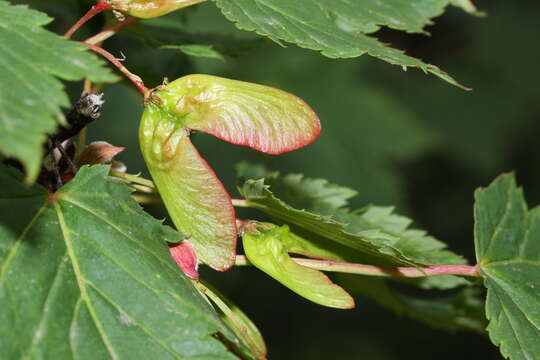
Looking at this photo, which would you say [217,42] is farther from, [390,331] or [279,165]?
[390,331]

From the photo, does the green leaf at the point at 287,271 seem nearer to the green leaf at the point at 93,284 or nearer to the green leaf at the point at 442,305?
the green leaf at the point at 93,284

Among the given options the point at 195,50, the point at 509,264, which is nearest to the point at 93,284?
the point at 195,50

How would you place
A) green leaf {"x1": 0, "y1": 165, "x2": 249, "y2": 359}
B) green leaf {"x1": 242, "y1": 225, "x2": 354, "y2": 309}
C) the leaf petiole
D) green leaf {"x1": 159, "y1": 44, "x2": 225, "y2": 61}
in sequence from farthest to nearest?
green leaf {"x1": 159, "y1": 44, "x2": 225, "y2": 61}, the leaf petiole, green leaf {"x1": 242, "y1": 225, "x2": 354, "y2": 309}, green leaf {"x1": 0, "y1": 165, "x2": 249, "y2": 359}

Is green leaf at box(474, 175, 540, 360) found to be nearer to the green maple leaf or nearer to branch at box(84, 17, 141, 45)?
the green maple leaf

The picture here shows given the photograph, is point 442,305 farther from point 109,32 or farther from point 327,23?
point 109,32

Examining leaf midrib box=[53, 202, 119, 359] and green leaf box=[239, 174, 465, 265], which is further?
green leaf box=[239, 174, 465, 265]

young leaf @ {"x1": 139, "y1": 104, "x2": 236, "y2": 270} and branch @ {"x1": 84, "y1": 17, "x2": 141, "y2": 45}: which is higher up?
branch @ {"x1": 84, "y1": 17, "x2": 141, "y2": 45}

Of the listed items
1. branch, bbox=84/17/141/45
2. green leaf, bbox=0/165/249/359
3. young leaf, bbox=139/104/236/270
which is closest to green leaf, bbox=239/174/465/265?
young leaf, bbox=139/104/236/270
